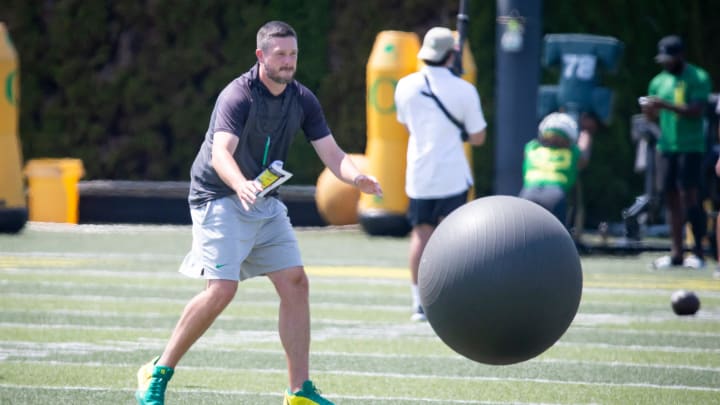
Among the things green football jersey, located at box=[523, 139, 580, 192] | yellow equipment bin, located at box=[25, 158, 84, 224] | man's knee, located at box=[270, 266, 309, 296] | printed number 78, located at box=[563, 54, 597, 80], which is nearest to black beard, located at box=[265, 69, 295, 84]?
man's knee, located at box=[270, 266, 309, 296]

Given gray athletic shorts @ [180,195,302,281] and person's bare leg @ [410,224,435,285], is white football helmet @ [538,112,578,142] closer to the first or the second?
person's bare leg @ [410,224,435,285]

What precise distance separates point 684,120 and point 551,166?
1488mm

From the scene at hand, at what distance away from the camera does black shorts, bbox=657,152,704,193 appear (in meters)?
15.4

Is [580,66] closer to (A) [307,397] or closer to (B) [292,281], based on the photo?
(B) [292,281]

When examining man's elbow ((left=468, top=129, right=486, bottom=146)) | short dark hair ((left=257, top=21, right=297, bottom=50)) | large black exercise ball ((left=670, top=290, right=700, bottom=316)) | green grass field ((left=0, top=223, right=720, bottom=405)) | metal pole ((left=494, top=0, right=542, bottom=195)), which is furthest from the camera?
metal pole ((left=494, top=0, right=542, bottom=195))

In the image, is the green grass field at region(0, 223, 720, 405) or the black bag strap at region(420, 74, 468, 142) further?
the black bag strap at region(420, 74, 468, 142)

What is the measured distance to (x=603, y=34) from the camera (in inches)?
804

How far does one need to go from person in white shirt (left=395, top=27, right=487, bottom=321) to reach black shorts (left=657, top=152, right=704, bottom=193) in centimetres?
458

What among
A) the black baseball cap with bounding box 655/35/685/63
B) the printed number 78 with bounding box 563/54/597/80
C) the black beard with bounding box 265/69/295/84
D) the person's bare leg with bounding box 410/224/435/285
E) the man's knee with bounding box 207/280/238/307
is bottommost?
the person's bare leg with bounding box 410/224/435/285

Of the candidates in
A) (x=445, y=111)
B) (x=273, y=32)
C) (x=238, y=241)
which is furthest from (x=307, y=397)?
(x=445, y=111)

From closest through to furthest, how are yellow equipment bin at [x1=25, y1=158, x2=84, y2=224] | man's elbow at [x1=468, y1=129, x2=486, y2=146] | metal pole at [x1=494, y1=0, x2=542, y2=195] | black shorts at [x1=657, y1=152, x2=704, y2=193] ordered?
1. man's elbow at [x1=468, y1=129, x2=486, y2=146]
2. black shorts at [x1=657, y1=152, x2=704, y2=193]
3. metal pole at [x1=494, y1=0, x2=542, y2=195]
4. yellow equipment bin at [x1=25, y1=158, x2=84, y2=224]

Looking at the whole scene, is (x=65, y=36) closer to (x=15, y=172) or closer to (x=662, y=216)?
(x=15, y=172)

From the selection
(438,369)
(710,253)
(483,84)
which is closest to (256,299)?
(438,369)

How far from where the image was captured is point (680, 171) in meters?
15.5
